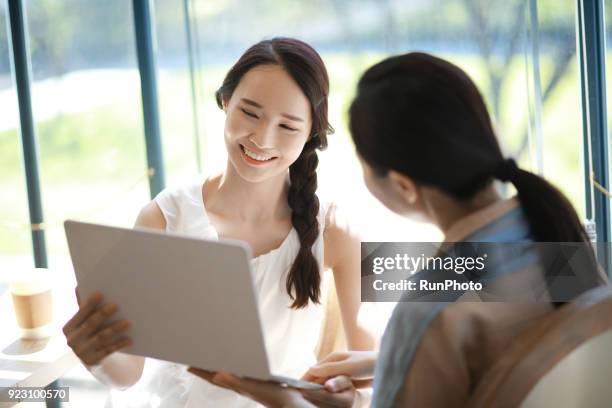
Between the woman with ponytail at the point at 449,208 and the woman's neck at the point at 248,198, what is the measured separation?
0.74m

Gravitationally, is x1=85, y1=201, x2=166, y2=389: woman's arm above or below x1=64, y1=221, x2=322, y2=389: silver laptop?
below

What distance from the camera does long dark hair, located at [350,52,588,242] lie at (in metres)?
0.97

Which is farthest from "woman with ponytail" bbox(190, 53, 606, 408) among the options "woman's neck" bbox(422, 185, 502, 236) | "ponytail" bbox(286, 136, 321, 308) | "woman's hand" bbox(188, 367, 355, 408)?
"ponytail" bbox(286, 136, 321, 308)

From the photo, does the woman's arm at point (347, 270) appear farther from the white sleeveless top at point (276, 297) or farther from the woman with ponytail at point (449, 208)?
the woman with ponytail at point (449, 208)

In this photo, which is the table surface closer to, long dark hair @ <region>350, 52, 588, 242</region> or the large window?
the large window

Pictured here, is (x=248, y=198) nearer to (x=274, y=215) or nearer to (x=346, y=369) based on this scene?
(x=274, y=215)

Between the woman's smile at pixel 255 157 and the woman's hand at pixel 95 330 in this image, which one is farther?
the woman's smile at pixel 255 157

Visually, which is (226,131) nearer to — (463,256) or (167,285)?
(167,285)

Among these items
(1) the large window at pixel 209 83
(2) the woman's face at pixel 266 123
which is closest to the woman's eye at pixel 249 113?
(2) the woman's face at pixel 266 123

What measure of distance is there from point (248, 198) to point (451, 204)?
0.84 meters

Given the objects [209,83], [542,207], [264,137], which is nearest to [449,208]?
[542,207]

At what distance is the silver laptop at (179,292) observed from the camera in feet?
3.39

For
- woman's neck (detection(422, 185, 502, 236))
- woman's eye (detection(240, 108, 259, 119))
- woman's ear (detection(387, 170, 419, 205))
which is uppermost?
woman's eye (detection(240, 108, 259, 119))

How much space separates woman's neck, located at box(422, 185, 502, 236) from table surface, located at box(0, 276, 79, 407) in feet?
3.21
